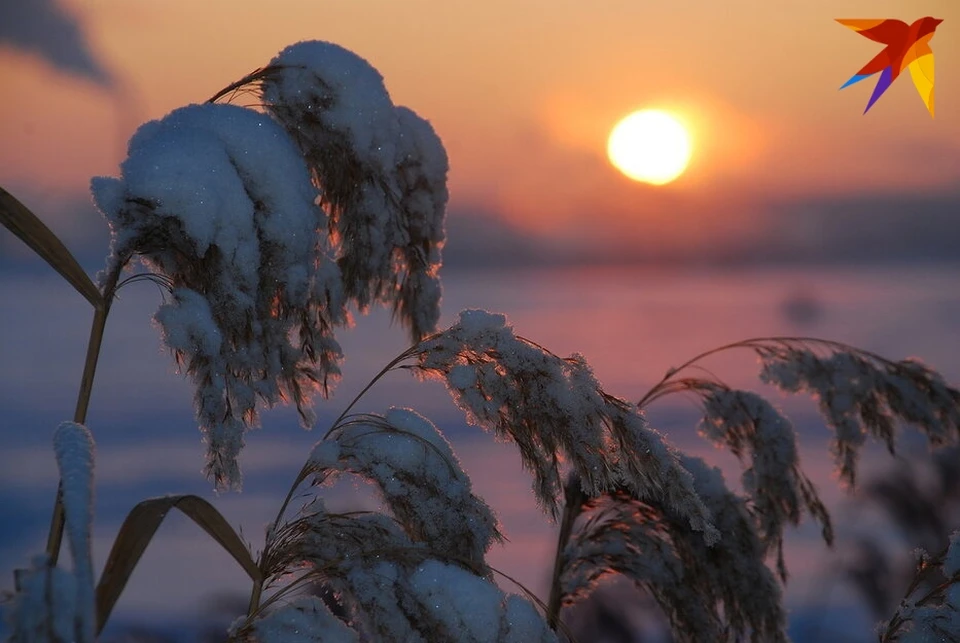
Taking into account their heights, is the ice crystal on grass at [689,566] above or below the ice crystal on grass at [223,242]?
below

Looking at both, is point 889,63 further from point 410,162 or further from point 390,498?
point 390,498

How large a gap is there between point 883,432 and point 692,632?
96cm

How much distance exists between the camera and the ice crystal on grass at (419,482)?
202 cm

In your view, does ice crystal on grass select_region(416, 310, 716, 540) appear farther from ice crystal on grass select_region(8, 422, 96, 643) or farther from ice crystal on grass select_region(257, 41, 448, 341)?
ice crystal on grass select_region(8, 422, 96, 643)

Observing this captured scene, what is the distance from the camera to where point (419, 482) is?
205cm

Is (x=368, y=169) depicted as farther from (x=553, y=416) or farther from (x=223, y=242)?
(x=553, y=416)

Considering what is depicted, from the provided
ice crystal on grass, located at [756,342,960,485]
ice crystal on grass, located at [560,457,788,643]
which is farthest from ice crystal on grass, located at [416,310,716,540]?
ice crystal on grass, located at [756,342,960,485]

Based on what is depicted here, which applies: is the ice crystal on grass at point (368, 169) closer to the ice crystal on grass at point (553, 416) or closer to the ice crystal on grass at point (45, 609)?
the ice crystal on grass at point (553, 416)

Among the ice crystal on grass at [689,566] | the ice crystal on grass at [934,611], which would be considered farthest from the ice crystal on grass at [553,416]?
the ice crystal on grass at [689,566]

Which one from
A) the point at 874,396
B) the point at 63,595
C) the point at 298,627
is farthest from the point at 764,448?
the point at 63,595

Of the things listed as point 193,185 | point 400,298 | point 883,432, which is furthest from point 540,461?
point 883,432

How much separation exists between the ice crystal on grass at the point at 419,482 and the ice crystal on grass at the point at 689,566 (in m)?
1.00

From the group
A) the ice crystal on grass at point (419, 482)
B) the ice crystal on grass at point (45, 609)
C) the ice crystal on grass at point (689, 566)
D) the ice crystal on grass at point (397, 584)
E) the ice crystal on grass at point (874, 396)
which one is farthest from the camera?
the ice crystal on grass at point (874, 396)

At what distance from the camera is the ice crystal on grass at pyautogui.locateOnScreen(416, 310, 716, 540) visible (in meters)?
1.86
